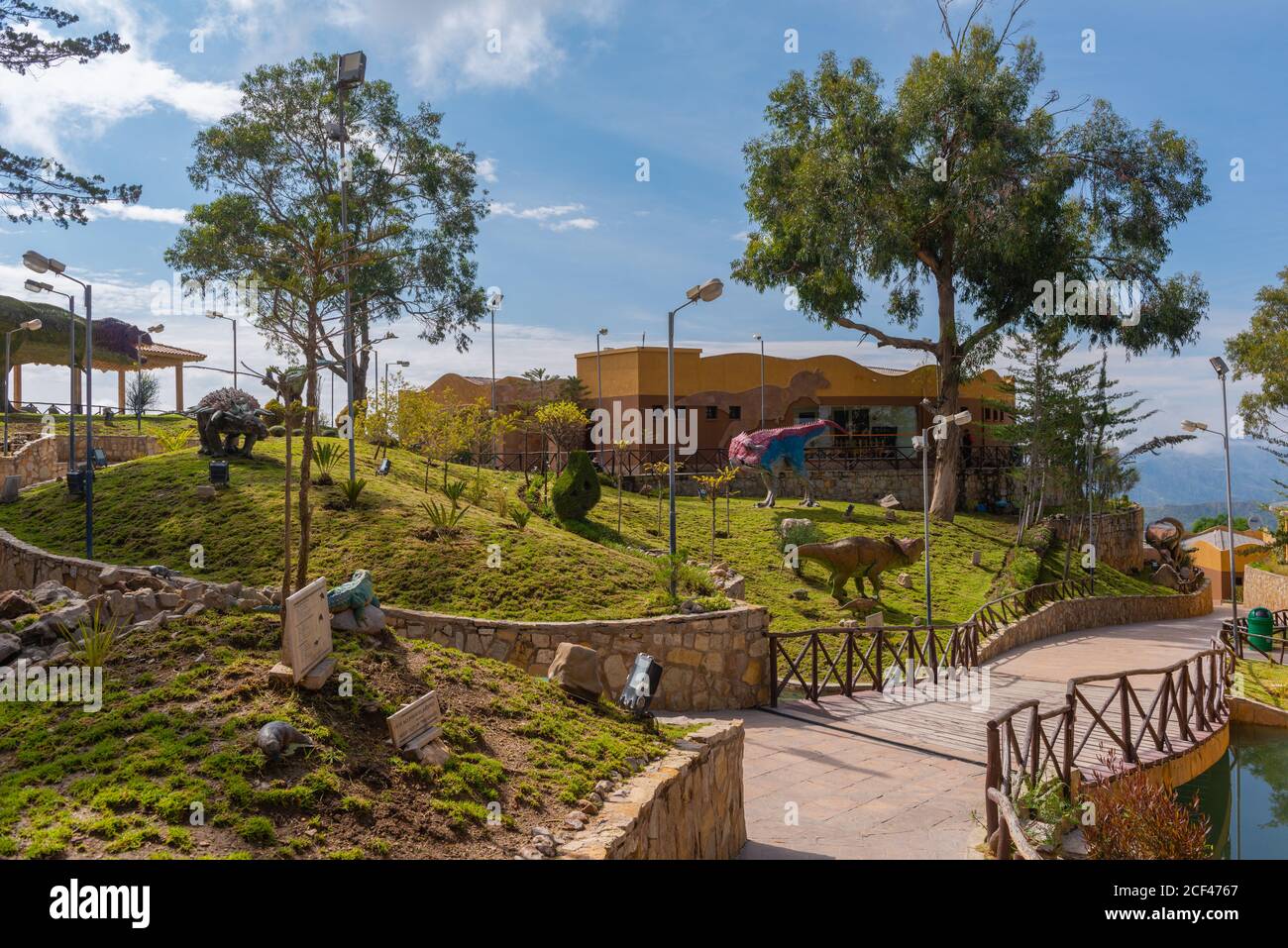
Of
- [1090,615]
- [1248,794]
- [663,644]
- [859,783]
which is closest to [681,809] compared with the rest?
[859,783]

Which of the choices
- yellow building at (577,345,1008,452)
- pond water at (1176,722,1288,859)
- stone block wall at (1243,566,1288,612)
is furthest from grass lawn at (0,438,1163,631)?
yellow building at (577,345,1008,452)

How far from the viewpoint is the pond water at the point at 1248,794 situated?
1129 centimetres

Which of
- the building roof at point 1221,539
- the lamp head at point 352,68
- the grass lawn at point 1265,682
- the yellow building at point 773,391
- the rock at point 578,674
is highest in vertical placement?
the lamp head at point 352,68

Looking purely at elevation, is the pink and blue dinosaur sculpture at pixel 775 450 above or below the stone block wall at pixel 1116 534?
above

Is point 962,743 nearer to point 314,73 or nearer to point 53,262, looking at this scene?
point 53,262

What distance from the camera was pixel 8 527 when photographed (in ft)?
57.6

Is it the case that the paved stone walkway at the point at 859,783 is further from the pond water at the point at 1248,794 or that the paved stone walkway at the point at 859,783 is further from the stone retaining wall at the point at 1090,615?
the stone retaining wall at the point at 1090,615

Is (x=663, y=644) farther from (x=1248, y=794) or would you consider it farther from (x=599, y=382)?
(x=599, y=382)

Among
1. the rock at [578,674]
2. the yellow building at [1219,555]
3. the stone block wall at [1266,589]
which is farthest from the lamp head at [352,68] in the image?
the yellow building at [1219,555]

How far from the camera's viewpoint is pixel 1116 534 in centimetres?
3353

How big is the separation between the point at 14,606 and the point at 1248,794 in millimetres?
15546

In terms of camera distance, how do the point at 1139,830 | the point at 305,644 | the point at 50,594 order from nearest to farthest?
the point at 305,644, the point at 1139,830, the point at 50,594

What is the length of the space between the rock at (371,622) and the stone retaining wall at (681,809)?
2.55 m
